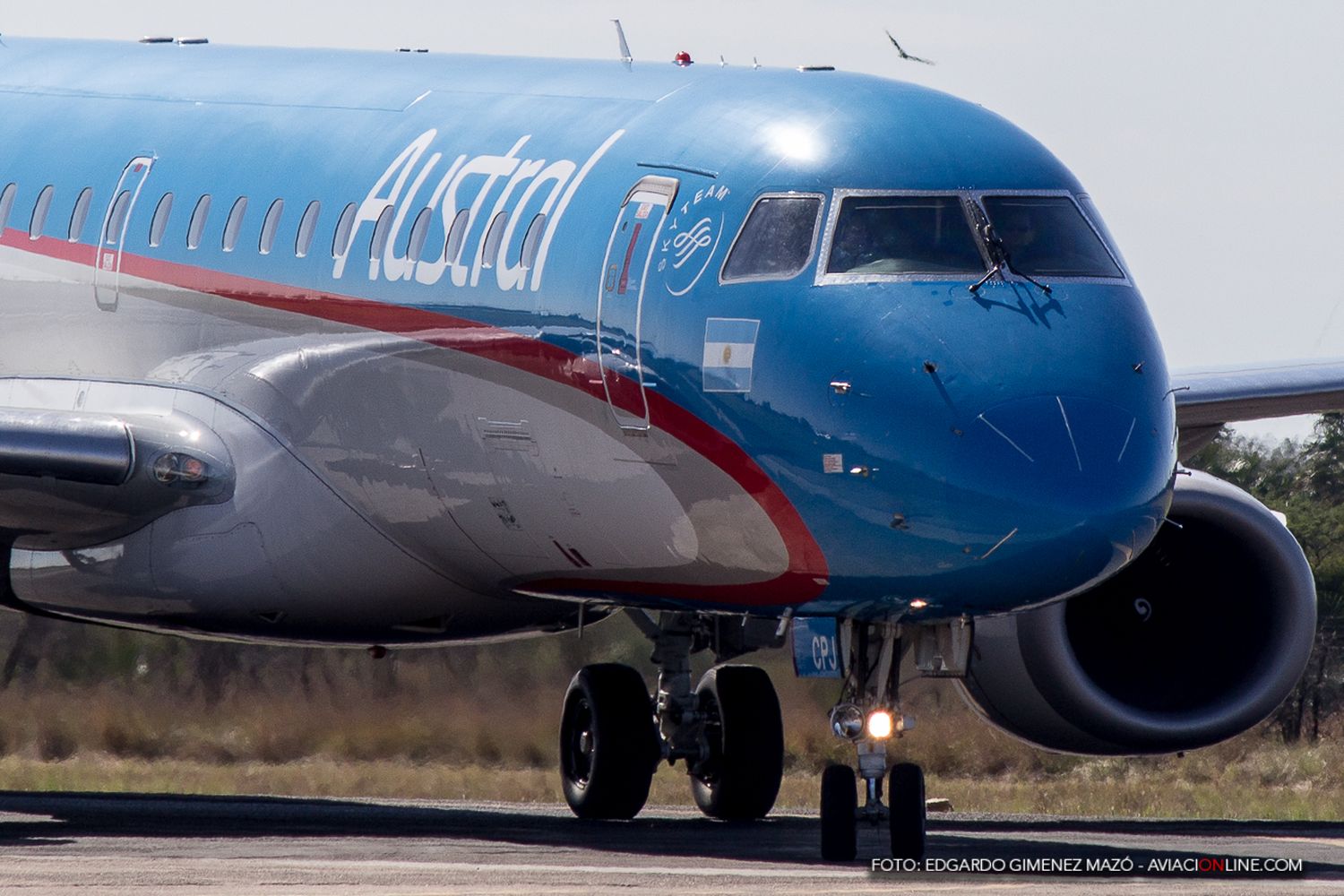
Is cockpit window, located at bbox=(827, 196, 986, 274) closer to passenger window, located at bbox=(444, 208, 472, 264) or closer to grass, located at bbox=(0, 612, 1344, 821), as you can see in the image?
passenger window, located at bbox=(444, 208, 472, 264)

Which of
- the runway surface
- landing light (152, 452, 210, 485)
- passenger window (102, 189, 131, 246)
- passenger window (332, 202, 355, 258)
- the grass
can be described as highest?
passenger window (102, 189, 131, 246)

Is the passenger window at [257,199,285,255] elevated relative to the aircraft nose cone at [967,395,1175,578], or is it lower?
elevated

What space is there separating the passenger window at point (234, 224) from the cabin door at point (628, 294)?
138 inches

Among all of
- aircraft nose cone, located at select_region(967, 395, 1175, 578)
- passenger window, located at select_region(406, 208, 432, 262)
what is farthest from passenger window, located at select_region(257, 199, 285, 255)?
aircraft nose cone, located at select_region(967, 395, 1175, 578)

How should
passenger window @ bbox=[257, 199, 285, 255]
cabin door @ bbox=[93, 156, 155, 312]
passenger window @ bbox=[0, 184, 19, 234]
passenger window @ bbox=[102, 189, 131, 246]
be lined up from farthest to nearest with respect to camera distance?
1. passenger window @ bbox=[0, 184, 19, 234]
2. passenger window @ bbox=[102, 189, 131, 246]
3. cabin door @ bbox=[93, 156, 155, 312]
4. passenger window @ bbox=[257, 199, 285, 255]

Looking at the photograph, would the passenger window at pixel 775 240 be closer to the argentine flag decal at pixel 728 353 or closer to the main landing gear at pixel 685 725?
the argentine flag decal at pixel 728 353

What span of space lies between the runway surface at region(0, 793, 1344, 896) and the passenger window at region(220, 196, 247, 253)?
3373mm

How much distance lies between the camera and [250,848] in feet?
50.3

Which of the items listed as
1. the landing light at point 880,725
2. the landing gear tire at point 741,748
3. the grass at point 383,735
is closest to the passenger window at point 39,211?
the landing gear tire at point 741,748

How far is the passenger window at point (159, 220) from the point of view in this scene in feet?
61.0

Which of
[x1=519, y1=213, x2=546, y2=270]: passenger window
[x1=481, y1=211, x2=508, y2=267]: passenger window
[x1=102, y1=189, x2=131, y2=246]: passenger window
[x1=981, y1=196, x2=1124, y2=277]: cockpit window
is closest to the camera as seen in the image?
[x1=981, y1=196, x2=1124, y2=277]: cockpit window

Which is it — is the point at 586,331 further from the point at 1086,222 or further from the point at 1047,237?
the point at 1086,222

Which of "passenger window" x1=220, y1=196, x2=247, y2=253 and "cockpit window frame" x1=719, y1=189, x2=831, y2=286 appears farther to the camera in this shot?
"passenger window" x1=220, y1=196, x2=247, y2=253

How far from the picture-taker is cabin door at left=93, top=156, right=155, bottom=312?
61.5ft
